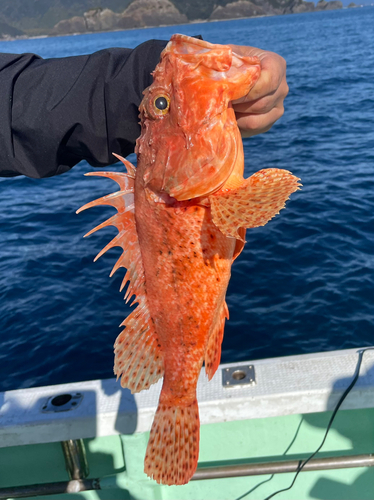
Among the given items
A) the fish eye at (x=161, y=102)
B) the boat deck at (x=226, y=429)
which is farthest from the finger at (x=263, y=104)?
the boat deck at (x=226, y=429)

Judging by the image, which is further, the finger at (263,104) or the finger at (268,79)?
the finger at (263,104)

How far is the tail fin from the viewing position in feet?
7.72

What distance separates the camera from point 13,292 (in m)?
10.2

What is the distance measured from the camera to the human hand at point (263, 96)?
208cm

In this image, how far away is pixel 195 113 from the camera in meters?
2.02

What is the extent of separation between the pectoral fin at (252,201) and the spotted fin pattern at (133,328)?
519 mm

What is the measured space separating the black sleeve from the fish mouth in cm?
67

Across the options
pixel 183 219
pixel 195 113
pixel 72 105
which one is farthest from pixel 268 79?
pixel 72 105

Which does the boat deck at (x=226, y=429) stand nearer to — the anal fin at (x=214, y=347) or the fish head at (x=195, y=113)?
the anal fin at (x=214, y=347)

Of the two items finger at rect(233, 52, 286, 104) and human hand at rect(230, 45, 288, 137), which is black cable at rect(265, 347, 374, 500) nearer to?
human hand at rect(230, 45, 288, 137)

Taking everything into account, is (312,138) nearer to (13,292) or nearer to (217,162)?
(13,292)

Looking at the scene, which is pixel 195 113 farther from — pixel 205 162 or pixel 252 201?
pixel 252 201

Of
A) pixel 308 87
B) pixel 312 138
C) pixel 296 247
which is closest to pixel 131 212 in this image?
pixel 296 247

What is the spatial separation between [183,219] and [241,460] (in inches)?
106
